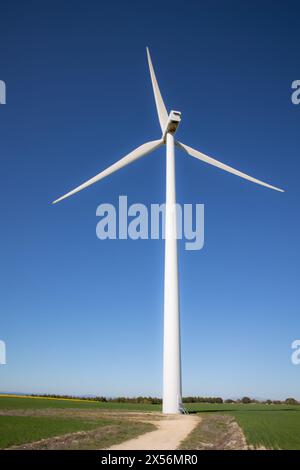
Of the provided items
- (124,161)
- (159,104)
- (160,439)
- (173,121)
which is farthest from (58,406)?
(159,104)

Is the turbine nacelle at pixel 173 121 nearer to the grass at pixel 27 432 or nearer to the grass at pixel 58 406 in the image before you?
the grass at pixel 27 432

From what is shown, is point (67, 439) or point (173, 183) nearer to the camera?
point (67, 439)

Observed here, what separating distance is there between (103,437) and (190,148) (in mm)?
39828

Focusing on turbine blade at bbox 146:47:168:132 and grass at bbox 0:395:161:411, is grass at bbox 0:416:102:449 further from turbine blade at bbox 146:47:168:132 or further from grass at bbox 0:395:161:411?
turbine blade at bbox 146:47:168:132

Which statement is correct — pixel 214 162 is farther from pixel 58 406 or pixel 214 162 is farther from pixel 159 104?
pixel 58 406

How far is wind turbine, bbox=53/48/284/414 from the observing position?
4369 centimetres

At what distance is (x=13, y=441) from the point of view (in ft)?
75.8

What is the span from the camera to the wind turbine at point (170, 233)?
143 feet

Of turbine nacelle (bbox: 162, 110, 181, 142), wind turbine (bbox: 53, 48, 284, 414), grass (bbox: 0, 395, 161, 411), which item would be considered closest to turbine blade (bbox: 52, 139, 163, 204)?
wind turbine (bbox: 53, 48, 284, 414)

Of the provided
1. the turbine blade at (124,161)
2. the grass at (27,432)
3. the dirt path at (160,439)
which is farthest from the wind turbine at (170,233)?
the grass at (27,432)

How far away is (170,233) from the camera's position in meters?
48.1
